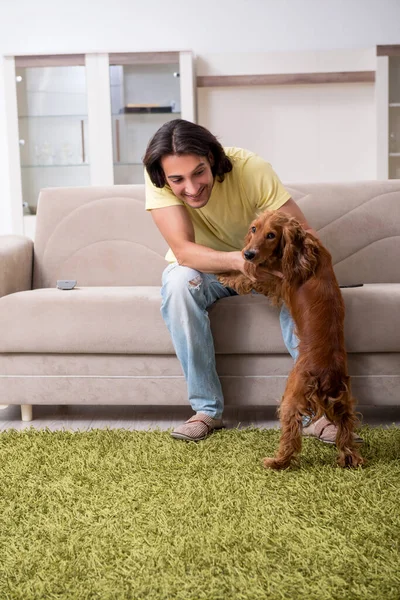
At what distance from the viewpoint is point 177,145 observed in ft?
6.55

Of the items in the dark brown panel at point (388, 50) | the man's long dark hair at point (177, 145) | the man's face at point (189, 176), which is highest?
the dark brown panel at point (388, 50)

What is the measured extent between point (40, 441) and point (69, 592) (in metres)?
0.86

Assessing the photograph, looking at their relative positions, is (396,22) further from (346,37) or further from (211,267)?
(211,267)

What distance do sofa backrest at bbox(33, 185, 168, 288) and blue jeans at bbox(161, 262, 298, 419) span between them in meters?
0.65

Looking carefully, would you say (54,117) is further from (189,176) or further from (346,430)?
(346,430)

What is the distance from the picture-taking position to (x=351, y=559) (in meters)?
1.25

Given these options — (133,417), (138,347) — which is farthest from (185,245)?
(133,417)

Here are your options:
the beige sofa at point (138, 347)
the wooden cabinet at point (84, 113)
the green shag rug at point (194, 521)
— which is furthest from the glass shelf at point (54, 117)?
the green shag rug at point (194, 521)

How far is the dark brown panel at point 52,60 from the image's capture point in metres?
4.57

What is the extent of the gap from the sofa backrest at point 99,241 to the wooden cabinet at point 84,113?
6.32ft

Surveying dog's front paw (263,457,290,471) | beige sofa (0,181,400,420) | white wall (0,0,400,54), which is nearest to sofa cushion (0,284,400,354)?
beige sofa (0,181,400,420)

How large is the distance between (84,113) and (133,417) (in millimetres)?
3008

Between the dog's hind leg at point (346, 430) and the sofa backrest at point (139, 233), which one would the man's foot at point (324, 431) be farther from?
the sofa backrest at point (139, 233)

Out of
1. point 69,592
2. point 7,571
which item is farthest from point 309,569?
point 7,571
